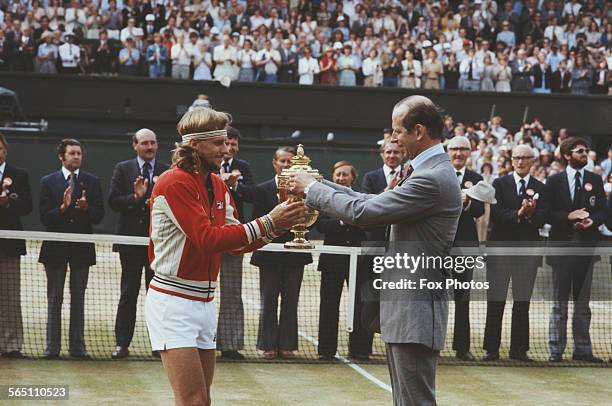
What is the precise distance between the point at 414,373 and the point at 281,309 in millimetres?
5688

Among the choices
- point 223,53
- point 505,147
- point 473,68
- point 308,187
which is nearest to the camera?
point 308,187

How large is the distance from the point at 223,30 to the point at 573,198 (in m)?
17.0

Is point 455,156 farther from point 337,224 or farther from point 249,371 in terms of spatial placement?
point 249,371

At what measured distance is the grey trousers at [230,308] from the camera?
10.7 meters

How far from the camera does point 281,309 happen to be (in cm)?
1087

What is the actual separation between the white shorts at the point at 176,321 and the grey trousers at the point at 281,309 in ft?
17.0

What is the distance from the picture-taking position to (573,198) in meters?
11.1

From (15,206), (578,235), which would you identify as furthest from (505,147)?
(15,206)

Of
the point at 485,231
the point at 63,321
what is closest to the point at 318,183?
the point at 63,321

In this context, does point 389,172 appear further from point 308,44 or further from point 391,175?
point 308,44

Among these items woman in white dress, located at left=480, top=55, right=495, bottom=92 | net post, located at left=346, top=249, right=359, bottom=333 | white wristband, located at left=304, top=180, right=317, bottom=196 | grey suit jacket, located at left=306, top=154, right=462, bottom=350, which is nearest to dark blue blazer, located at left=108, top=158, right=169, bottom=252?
net post, located at left=346, top=249, right=359, bottom=333

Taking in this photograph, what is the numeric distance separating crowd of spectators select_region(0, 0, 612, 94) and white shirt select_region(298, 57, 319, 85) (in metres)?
0.03

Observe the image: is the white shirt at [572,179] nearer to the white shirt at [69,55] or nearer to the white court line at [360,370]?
the white court line at [360,370]

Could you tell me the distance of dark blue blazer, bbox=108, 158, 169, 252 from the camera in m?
10.5
